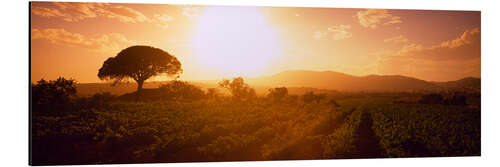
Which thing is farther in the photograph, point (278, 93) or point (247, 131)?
point (278, 93)

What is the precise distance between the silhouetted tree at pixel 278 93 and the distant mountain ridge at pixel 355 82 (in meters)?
0.11

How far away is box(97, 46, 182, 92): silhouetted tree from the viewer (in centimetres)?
684

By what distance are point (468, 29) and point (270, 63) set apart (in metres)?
4.25

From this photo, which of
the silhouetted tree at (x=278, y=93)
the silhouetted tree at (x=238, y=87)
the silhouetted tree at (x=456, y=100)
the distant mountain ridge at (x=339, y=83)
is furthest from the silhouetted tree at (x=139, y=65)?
the silhouetted tree at (x=456, y=100)

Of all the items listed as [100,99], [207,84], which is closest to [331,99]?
[207,84]

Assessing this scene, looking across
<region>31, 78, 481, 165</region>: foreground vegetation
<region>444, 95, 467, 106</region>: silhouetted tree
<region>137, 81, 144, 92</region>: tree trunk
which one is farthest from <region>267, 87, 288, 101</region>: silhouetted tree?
<region>444, 95, 467, 106</region>: silhouetted tree

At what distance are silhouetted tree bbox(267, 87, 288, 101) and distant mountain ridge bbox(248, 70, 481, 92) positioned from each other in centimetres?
11

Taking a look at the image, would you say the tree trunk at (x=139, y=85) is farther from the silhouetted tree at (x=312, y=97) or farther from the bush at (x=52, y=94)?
the silhouetted tree at (x=312, y=97)

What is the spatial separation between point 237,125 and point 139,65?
2.28 meters

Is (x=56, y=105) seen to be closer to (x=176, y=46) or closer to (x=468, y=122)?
(x=176, y=46)

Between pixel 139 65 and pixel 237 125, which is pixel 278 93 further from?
pixel 139 65

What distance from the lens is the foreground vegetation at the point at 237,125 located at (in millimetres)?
6500

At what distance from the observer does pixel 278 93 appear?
24.6ft

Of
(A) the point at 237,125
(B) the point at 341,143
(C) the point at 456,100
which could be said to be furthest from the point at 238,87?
(C) the point at 456,100
